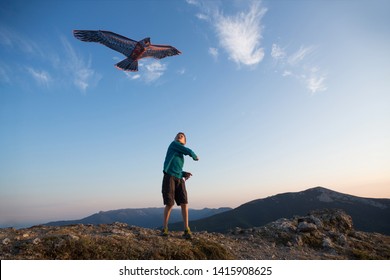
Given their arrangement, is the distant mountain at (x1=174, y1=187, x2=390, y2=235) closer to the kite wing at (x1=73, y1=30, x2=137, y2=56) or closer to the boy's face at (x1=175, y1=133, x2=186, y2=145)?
the kite wing at (x1=73, y1=30, x2=137, y2=56)

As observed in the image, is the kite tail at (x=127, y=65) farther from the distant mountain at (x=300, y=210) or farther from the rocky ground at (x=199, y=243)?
the distant mountain at (x=300, y=210)

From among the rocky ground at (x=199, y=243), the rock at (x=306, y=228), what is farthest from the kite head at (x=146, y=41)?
the rock at (x=306, y=228)

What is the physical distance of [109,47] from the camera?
567 inches

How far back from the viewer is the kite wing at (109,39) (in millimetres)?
13531

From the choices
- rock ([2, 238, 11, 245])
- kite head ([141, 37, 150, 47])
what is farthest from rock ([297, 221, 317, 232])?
kite head ([141, 37, 150, 47])

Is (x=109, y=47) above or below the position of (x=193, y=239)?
above

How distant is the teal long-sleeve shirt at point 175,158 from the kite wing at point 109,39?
9065mm

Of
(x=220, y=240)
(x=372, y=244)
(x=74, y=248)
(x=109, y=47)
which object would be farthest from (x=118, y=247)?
(x=109, y=47)

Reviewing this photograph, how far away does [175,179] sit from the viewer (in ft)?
24.3

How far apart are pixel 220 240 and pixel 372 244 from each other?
5626 millimetres

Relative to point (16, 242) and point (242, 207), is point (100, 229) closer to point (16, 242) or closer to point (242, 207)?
point (16, 242)

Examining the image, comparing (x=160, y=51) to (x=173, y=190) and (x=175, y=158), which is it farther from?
(x=173, y=190)

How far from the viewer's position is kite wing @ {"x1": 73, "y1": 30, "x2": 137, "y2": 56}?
44.4 ft

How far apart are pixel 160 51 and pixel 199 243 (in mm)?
12710
